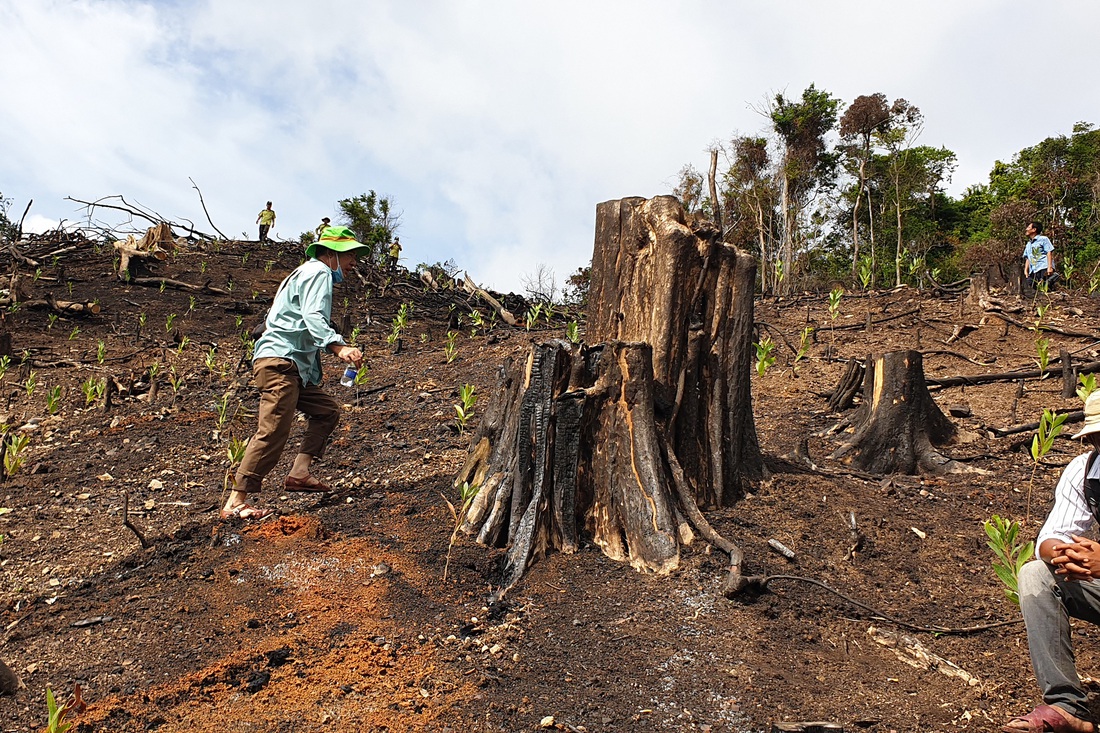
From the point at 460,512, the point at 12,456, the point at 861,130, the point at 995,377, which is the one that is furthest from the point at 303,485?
the point at 861,130

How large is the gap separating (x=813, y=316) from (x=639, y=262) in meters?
7.88

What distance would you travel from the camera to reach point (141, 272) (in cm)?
1389

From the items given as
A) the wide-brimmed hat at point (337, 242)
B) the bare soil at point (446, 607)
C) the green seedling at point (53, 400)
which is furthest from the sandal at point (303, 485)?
the green seedling at point (53, 400)

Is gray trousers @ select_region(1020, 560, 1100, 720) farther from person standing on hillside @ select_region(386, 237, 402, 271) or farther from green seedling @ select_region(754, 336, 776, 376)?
person standing on hillside @ select_region(386, 237, 402, 271)

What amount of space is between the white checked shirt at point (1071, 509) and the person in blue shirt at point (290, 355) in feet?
10.8

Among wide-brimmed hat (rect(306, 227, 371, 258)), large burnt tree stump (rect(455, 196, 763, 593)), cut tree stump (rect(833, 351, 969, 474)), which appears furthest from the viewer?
cut tree stump (rect(833, 351, 969, 474))

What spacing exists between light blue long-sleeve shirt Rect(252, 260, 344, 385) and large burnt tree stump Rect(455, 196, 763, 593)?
44.5 inches

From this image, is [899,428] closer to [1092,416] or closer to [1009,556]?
[1009,556]

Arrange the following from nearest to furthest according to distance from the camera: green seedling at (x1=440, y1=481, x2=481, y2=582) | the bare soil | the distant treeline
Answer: the bare soil, green seedling at (x1=440, y1=481, x2=481, y2=582), the distant treeline

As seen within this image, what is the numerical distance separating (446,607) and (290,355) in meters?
1.90

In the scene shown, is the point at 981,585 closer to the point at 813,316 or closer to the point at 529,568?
the point at 529,568

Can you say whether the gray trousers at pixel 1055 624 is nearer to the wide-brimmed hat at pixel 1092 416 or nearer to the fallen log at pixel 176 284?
the wide-brimmed hat at pixel 1092 416

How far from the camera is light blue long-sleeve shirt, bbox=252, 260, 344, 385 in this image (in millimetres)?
4336

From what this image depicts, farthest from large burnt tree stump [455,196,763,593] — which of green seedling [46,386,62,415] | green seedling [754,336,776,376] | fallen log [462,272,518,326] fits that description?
fallen log [462,272,518,326]
